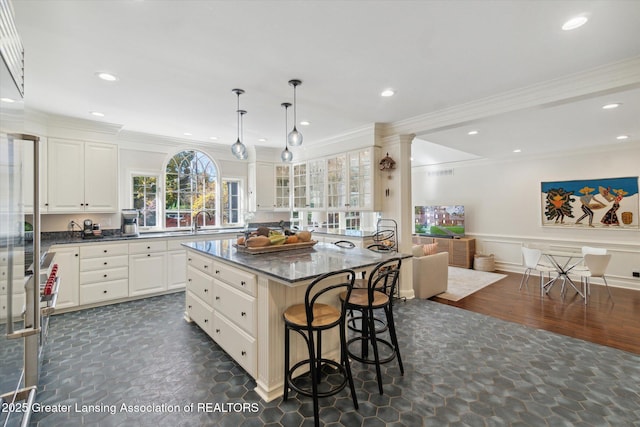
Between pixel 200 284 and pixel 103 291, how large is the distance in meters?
2.03

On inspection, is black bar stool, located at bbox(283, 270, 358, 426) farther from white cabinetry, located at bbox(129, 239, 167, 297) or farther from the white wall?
the white wall

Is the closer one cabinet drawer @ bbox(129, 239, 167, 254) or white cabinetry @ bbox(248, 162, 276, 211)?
cabinet drawer @ bbox(129, 239, 167, 254)

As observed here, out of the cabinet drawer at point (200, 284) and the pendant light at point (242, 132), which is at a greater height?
the pendant light at point (242, 132)

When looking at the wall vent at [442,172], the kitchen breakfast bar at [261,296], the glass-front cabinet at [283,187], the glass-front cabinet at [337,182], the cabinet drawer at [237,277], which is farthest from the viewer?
the wall vent at [442,172]

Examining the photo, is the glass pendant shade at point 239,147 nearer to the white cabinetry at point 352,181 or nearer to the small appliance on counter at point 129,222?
the white cabinetry at point 352,181

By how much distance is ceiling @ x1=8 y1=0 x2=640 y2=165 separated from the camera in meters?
1.88

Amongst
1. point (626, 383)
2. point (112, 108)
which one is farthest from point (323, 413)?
point (112, 108)

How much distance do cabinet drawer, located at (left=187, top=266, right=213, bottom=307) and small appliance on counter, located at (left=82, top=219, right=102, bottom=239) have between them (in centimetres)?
201

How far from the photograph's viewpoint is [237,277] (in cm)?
234

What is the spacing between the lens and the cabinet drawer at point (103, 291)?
3869mm

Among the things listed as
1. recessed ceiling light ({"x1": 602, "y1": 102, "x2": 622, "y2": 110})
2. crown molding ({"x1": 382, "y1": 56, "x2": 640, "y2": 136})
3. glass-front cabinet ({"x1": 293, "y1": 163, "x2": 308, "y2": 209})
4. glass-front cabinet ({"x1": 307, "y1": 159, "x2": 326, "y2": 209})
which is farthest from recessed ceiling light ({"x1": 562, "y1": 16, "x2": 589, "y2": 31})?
glass-front cabinet ({"x1": 293, "y1": 163, "x2": 308, "y2": 209})

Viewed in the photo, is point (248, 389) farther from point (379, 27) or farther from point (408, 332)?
point (379, 27)

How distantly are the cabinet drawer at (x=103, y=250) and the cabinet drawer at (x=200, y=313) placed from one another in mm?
1552

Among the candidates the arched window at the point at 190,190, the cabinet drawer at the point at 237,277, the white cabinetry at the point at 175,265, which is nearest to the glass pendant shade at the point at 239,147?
the cabinet drawer at the point at 237,277
